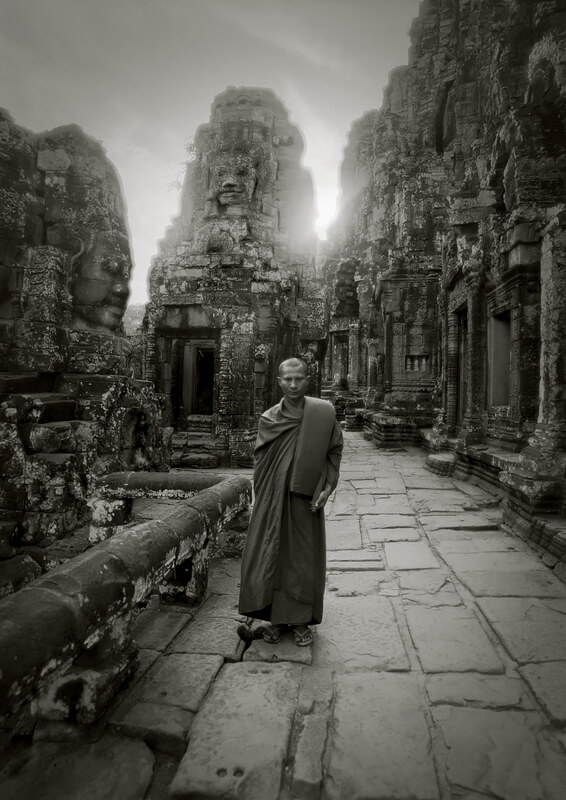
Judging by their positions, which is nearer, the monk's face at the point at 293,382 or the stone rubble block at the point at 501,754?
the stone rubble block at the point at 501,754

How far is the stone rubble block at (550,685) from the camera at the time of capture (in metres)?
2.10

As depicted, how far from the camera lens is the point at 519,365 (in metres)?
6.27

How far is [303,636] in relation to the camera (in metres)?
2.70

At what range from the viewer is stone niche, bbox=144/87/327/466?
9.28 meters

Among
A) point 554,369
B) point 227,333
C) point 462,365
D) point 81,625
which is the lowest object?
point 81,625

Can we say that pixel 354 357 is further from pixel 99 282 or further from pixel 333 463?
pixel 333 463

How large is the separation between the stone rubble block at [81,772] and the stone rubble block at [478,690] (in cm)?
140

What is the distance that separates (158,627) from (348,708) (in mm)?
1287

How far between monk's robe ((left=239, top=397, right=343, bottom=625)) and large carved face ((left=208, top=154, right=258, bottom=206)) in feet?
33.3

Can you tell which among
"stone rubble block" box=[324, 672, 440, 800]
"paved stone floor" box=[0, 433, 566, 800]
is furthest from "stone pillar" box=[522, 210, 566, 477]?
"stone rubble block" box=[324, 672, 440, 800]

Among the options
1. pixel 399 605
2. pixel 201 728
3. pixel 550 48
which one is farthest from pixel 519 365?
pixel 201 728

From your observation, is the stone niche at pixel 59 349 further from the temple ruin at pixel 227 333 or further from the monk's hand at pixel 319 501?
the monk's hand at pixel 319 501

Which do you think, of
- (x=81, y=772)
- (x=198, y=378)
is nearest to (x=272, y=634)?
(x=81, y=772)

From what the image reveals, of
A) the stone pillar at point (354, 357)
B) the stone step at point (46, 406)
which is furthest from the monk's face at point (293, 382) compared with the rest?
the stone pillar at point (354, 357)
